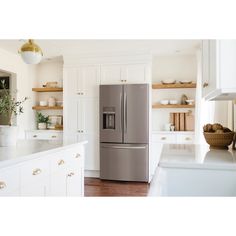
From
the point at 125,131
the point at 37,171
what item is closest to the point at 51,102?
the point at 125,131

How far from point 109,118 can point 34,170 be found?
2.56 m

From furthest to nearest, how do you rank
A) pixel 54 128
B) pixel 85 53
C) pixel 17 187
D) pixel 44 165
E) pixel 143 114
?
pixel 54 128 < pixel 85 53 < pixel 143 114 < pixel 44 165 < pixel 17 187

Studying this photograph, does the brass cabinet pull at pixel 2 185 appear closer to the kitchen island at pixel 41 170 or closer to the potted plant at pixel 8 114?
the kitchen island at pixel 41 170

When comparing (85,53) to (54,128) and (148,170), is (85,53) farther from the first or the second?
(148,170)

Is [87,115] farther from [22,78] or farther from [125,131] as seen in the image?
[22,78]

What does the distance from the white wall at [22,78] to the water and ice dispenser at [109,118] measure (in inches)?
68.9

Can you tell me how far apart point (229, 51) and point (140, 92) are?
272cm

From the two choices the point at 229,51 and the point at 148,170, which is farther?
the point at 148,170

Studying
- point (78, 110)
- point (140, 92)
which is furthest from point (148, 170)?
point (78, 110)

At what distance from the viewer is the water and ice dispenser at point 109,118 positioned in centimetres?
434

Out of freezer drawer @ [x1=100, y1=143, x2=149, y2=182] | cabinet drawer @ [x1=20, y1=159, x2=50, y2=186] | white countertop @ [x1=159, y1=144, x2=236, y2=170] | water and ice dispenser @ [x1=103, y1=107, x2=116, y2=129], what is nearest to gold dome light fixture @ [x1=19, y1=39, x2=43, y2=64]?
cabinet drawer @ [x1=20, y1=159, x2=50, y2=186]

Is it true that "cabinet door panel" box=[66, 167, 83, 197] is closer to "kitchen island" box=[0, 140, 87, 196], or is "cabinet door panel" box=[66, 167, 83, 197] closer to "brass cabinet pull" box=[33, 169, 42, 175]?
"kitchen island" box=[0, 140, 87, 196]

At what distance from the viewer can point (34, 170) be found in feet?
6.20
